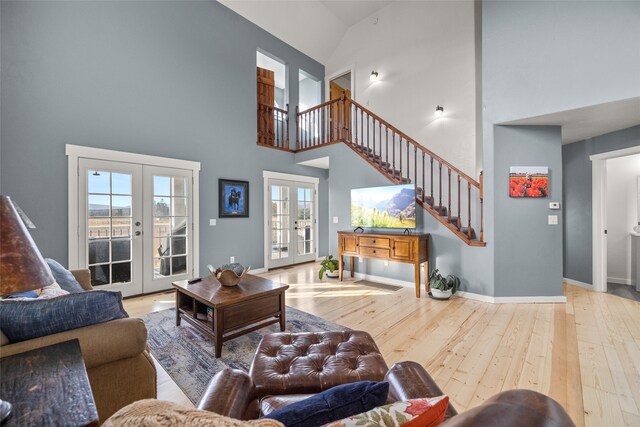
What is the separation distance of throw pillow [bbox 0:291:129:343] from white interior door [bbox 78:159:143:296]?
107 inches

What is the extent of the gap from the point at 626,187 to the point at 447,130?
2.78 meters

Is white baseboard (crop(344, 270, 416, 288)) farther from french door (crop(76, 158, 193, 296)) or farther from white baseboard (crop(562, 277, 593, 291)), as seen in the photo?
french door (crop(76, 158, 193, 296))

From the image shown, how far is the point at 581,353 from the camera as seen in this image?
2.32 meters

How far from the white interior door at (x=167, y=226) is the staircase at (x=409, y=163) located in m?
1.90

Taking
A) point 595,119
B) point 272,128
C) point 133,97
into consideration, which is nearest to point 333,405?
point 595,119

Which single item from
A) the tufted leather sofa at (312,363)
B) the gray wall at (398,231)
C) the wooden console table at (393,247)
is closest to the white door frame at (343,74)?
the gray wall at (398,231)

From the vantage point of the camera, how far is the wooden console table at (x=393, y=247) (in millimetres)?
3883

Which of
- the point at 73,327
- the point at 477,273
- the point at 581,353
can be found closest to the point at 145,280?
the point at 73,327

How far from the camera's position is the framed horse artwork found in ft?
16.0

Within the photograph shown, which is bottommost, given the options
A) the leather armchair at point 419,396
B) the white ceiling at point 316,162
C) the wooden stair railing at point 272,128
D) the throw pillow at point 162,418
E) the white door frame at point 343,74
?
the leather armchair at point 419,396

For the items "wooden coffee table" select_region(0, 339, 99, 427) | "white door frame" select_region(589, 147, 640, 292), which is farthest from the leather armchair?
"white door frame" select_region(589, 147, 640, 292)

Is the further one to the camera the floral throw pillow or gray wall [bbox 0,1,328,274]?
gray wall [bbox 0,1,328,274]

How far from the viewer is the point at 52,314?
1269mm

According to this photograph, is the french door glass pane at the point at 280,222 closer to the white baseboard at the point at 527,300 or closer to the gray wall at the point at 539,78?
the gray wall at the point at 539,78
